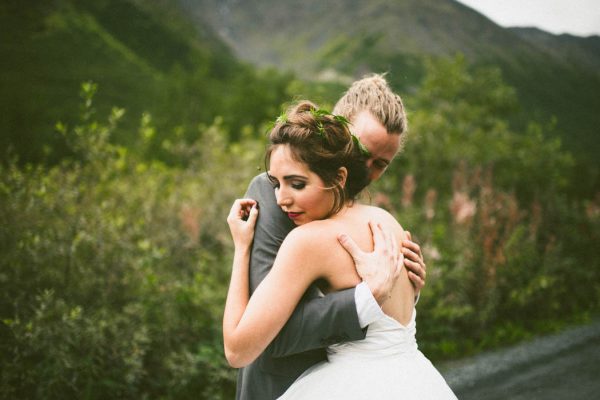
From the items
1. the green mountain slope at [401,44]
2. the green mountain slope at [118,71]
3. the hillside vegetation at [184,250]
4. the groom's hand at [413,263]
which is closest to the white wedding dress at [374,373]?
the groom's hand at [413,263]

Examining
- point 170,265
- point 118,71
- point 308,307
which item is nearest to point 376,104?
point 308,307

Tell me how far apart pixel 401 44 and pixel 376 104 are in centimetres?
9217

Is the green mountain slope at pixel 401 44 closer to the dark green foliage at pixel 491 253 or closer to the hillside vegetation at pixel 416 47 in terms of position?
the hillside vegetation at pixel 416 47

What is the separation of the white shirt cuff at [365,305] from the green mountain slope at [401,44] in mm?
1909

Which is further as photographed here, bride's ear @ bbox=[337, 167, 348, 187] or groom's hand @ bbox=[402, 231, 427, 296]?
groom's hand @ bbox=[402, 231, 427, 296]

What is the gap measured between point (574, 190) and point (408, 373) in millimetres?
9720

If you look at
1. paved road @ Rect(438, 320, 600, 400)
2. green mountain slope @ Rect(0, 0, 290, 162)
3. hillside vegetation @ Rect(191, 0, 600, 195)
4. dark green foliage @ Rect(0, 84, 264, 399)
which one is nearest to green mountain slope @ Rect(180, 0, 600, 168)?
hillside vegetation @ Rect(191, 0, 600, 195)

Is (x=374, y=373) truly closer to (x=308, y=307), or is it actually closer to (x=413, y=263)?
(x=308, y=307)

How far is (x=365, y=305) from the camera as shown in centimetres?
181

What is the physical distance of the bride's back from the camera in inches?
71.7

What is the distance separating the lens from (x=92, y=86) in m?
3.76

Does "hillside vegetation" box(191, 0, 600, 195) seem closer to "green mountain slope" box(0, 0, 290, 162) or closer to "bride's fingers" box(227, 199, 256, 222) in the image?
"bride's fingers" box(227, 199, 256, 222)

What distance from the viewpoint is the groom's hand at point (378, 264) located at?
186 cm

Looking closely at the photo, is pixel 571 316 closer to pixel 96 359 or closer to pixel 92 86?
pixel 96 359
